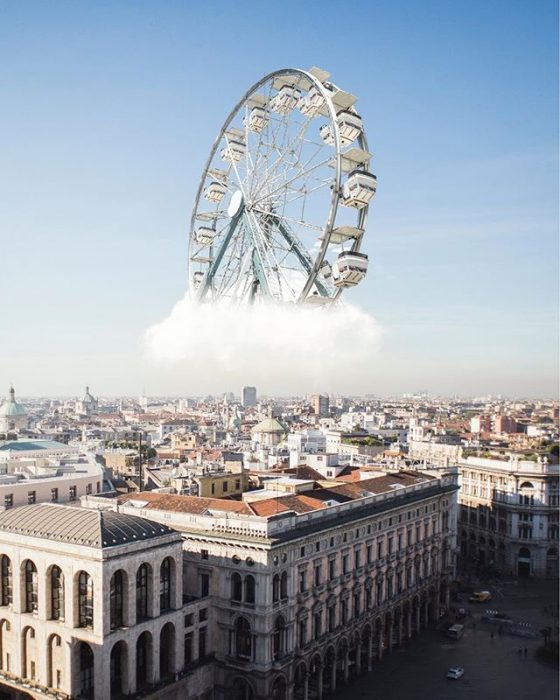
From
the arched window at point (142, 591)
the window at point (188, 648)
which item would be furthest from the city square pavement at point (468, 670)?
the arched window at point (142, 591)

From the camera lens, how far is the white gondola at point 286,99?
7319 cm

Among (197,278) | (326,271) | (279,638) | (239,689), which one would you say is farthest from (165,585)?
(197,278)

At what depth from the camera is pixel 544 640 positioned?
9194 cm

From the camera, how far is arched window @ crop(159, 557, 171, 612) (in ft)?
210

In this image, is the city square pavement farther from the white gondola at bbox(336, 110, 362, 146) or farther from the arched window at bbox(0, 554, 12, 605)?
the white gondola at bbox(336, 110, 362, 146)

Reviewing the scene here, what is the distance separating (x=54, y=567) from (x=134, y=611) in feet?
23.6

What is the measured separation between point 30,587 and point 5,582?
10.1ft

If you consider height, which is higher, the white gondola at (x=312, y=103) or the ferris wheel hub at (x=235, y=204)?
the white gondola at (x=312, y=103)

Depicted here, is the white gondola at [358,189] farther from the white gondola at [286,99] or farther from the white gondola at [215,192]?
the white gondola at [215,192]

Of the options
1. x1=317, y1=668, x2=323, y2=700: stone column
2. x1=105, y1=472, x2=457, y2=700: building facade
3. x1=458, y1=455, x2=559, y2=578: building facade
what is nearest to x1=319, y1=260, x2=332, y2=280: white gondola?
x1=105, y1=472, x2=457, y2=700: building facade

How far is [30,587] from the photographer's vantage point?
208ft

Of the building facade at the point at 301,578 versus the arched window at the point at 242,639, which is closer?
the building facade at the point at 301,578

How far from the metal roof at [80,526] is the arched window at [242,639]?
11.1m

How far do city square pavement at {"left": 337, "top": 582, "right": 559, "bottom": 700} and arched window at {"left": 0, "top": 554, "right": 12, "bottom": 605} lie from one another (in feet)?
109
